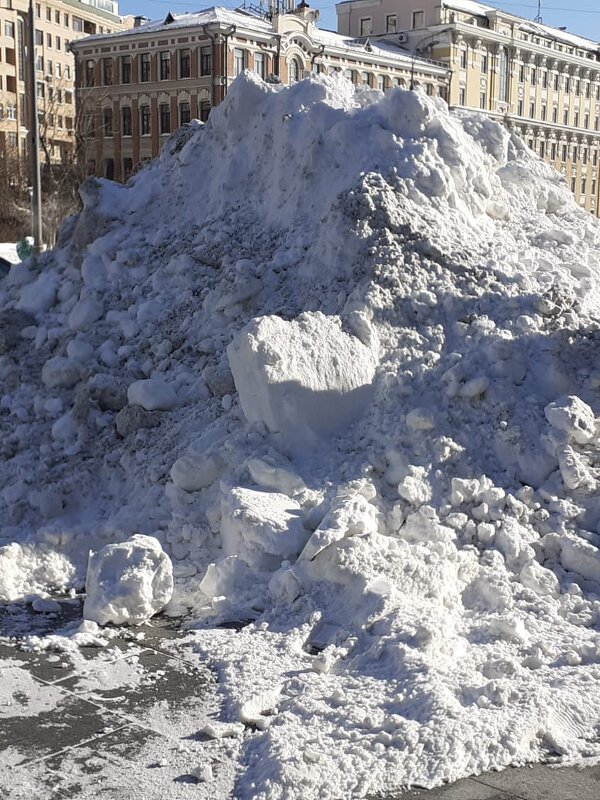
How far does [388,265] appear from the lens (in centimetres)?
696

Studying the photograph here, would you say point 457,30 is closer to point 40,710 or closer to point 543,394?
point 543,394

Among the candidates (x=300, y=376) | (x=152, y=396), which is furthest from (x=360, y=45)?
(x=300, y=376)

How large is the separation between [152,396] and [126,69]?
3680cm

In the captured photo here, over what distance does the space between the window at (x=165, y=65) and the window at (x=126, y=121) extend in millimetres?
2328

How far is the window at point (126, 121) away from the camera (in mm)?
40781

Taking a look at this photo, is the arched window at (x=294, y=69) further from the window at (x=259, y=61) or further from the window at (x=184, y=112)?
the window at (x=184, y=112)

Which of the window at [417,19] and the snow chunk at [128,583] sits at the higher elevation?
the window at [417,19]

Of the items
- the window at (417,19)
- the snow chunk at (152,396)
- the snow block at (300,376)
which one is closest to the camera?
the snow block at (300,376)

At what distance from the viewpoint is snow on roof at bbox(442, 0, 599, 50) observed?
49.7 m

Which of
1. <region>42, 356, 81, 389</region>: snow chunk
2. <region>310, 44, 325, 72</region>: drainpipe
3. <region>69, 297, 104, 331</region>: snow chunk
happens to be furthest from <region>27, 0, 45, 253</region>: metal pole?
<region>310, 44, 325, 72</region>: drainpipe

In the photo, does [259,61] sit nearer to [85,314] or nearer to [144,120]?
[144,120]

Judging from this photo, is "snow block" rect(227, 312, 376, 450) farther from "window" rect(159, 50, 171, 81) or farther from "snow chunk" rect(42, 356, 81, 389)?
"window" rect(159, 50, 171, 81)

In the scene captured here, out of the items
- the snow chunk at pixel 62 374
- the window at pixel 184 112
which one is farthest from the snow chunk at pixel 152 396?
the window at pixel 184 112

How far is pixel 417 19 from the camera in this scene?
49.1 meters
